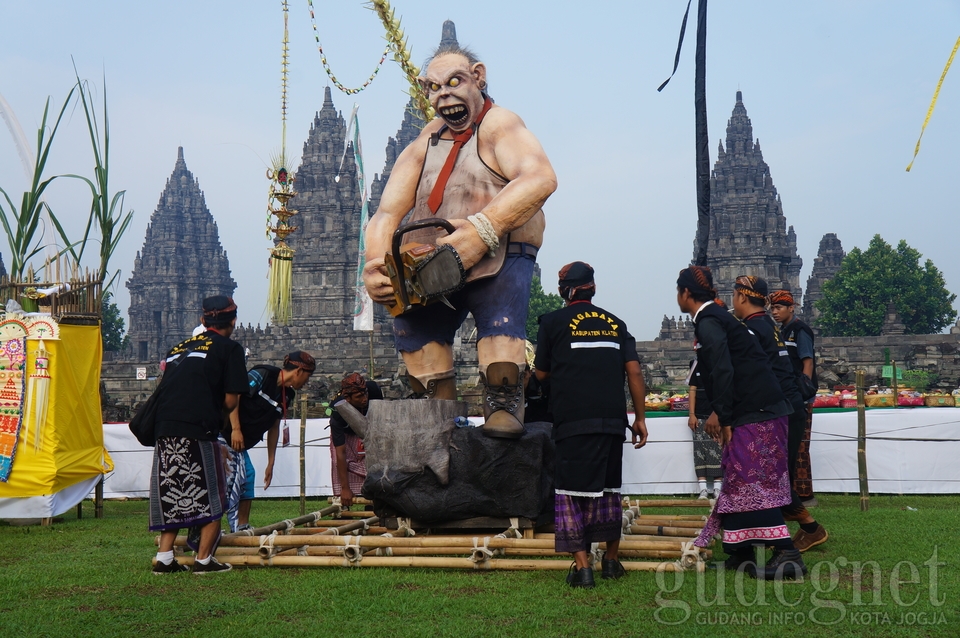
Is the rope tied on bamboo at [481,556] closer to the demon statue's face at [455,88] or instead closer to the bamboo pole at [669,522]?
the bamboo pole at [669,522]

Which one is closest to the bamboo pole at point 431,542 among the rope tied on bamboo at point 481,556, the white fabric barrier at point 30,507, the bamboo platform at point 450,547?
the bamboo platform at point 450,547

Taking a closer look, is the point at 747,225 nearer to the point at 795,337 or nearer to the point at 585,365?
the point at 795,337

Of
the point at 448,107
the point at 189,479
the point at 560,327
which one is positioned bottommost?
the point at 189,479

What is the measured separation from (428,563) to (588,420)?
1117 mm

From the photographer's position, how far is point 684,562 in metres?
4.59

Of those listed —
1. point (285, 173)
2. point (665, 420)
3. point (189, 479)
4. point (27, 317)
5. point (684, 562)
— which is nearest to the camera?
point (684, 562)

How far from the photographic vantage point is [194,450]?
5102 millimetres

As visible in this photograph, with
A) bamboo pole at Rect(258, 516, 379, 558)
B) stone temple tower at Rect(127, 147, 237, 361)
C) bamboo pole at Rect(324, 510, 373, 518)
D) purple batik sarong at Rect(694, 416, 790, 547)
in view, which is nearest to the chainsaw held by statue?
bamboo pole at Rect(258, 516, 379, 558)

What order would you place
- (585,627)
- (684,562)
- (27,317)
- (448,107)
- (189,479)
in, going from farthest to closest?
(27,317) → (448,107) → (189,479) → (684,562) → (585,627)

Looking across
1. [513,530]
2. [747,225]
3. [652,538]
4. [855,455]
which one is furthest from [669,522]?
[747,225]

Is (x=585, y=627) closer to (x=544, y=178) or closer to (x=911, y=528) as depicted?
(x=544, y=178)

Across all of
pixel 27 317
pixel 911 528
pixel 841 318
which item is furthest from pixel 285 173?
pixel 841 318

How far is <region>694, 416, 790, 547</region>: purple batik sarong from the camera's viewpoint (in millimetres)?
4727

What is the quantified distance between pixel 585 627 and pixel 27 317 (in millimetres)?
6058
